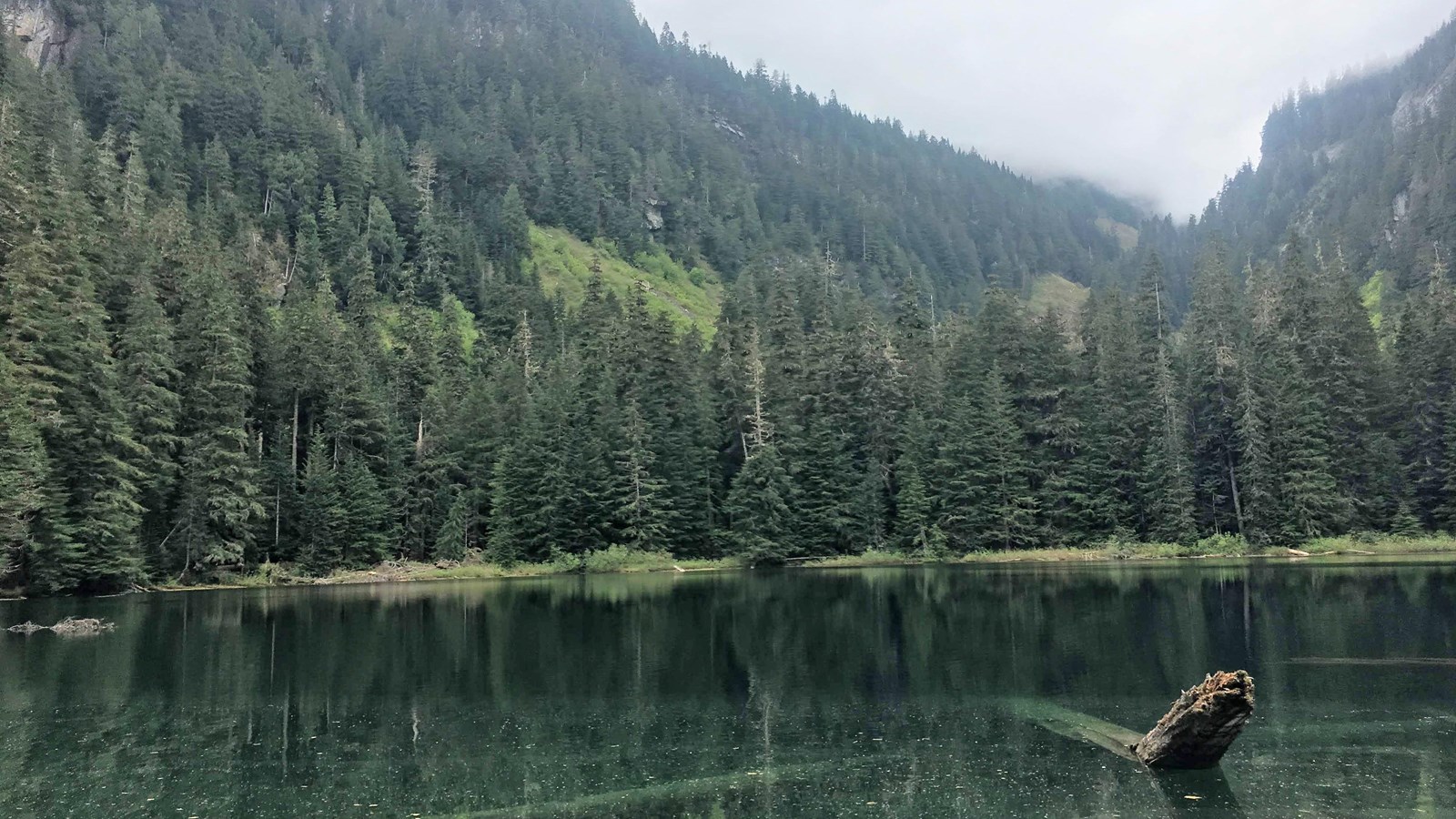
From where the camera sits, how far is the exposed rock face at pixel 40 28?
122625 millimetres

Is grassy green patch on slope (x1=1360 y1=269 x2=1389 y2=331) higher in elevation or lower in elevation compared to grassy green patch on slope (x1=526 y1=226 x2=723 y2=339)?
lower

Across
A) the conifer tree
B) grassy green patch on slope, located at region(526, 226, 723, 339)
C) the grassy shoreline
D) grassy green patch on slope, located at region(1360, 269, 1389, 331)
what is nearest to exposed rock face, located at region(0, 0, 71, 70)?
grassy green patch on slope, located at region(526, 226, 723, 339)

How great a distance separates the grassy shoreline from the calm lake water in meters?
25.7

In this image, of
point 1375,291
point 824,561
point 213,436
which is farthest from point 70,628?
point 1375,291

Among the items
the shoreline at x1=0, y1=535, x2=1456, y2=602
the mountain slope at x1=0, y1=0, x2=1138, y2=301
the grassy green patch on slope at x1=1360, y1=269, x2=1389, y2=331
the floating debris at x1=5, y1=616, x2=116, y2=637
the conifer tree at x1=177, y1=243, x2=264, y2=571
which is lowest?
the shoreline at x1=0, y1=535, x2=1456, y2=602

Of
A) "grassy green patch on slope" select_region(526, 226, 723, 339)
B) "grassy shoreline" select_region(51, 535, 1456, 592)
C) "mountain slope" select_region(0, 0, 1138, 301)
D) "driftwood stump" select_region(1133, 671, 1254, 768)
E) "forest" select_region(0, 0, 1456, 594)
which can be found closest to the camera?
"driftwood stump" select_region(1133, 671, 1254, 768)

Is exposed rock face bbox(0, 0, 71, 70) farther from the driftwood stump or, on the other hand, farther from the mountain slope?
the driftwood stump

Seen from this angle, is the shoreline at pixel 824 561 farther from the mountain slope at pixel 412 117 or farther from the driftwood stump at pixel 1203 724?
the driftwood stump at pixel 1203 724

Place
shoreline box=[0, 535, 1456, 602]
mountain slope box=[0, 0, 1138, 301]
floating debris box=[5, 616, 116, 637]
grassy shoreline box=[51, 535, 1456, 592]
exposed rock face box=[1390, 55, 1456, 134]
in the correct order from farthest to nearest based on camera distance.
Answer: exposed rock face box=[1390, 55, 1456, 134] → mountain slope box=[0, 0, 1138, 301] → grassy shoreline box=[51, 535, 1456, 592] → shoreline box=[0, 535, 1456, 602] → floating debris box=[5, 616, 116, 637]

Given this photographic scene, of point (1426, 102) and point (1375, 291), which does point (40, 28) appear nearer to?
point (1375, 291)

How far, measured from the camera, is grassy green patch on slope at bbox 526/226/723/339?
132875 millimetres

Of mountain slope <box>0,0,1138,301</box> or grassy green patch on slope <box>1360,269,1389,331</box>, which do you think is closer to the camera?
mountain slope <box>0,0,1138,301</box>

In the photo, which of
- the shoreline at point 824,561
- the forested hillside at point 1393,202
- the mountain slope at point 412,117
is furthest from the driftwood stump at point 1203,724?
the forested hillside at point 1393,202

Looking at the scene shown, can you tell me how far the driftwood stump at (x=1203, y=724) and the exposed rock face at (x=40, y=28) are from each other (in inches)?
5895
